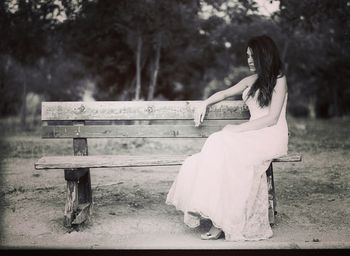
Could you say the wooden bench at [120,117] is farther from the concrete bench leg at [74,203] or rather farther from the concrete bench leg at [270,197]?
the concrete bench leg at [270,197]

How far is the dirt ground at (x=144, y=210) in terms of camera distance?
3.94m

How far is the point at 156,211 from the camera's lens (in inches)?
190

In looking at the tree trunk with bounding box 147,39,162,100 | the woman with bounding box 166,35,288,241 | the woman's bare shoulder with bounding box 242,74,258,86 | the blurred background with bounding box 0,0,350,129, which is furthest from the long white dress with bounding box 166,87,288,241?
the tree trunk with bounding box 147,39,162,100

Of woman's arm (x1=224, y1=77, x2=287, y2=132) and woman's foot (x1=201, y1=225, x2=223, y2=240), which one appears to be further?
woman's arm (x1=224, y1=77, x2=287, y2=132)

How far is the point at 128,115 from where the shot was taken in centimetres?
464

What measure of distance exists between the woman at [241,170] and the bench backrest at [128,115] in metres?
0.50

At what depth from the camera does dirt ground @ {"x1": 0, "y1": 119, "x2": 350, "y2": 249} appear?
3938 millimetres

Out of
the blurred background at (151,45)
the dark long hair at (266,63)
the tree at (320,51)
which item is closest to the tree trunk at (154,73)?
the blurred background at (151,45)

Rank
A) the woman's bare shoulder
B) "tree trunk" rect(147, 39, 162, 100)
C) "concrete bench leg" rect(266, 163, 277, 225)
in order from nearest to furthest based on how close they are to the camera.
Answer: "concrete bench leg" rect(266, 163, 277, 225), the woman's bare shoulder, "tree trunk" rect(147, 39, 162, 100)

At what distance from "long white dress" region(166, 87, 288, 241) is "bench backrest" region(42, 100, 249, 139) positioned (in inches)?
25.8

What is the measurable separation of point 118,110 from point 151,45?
356 inches

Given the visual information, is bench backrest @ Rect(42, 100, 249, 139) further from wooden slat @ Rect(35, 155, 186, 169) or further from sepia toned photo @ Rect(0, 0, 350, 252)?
wooden slat @ Rect(35, 155, 186, 169)

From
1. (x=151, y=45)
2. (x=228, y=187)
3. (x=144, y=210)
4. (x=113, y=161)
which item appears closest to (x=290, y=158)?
(x=228, y=187)

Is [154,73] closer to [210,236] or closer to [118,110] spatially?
[118,110]
